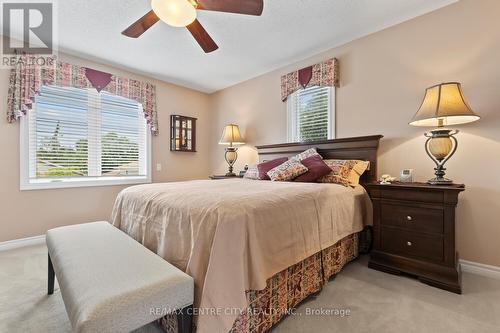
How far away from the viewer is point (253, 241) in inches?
50.0

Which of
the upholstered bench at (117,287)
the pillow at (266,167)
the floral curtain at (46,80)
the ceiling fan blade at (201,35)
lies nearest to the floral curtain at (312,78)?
the pillow at (266,167)

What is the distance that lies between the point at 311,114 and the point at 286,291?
2.48m

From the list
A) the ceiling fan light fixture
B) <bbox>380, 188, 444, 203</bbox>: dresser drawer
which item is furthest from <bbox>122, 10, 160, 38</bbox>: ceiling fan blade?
<bbox>380, 188, 444, 203</bbox>: dresser drawer

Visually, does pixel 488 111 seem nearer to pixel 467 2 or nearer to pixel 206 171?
pixel 467 2

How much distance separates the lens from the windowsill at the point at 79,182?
116 inches

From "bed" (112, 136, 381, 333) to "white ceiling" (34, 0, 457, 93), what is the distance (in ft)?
5.92

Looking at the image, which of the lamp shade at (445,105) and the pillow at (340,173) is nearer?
the lamp shade at (445,105)

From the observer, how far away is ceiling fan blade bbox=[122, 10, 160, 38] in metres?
1.92

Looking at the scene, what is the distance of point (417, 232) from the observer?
2.01 metres

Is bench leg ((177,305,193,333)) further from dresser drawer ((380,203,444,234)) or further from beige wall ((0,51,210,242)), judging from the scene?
beige wall ((0,51,210,242))

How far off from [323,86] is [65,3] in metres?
2.91

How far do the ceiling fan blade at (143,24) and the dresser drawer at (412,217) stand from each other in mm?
2600

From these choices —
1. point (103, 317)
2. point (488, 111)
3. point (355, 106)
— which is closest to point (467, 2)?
point (488, 111)

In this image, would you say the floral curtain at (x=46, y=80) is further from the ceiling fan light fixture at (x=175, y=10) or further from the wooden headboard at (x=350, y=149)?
the wooden headboard at (x=350, y=149)
